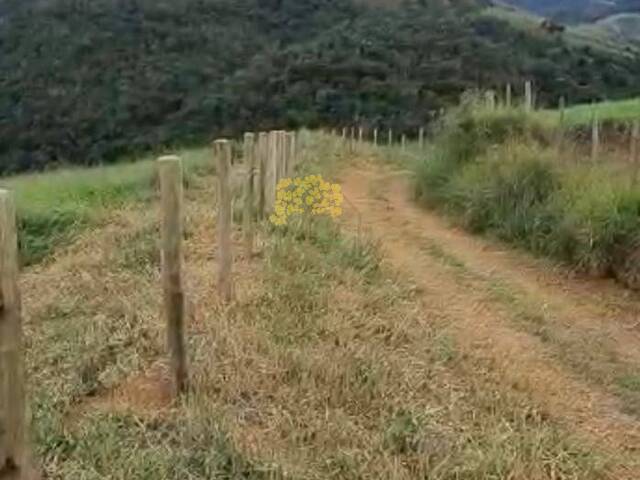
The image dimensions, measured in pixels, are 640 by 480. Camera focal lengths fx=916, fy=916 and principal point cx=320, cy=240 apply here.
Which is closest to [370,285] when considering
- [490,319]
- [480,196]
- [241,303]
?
[490,319]

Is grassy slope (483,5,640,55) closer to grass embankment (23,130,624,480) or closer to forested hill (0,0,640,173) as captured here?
forested hill (0,0,640,173)

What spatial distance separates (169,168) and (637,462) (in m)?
2.58

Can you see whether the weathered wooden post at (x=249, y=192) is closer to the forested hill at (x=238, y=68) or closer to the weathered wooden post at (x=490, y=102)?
the weathered wooden post at (x=490, y=102)

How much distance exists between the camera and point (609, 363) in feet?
19.7

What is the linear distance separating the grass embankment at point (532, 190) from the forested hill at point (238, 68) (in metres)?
17.8

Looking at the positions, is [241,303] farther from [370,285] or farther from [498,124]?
[498,124]

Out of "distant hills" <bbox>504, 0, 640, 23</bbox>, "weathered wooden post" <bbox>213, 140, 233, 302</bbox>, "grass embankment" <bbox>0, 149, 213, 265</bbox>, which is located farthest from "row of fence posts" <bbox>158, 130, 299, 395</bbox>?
"distant hills" <bbox>504, 0, 640, 23</bbox>

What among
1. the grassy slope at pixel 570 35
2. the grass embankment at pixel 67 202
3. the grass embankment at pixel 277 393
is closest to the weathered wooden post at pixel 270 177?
the grass embankment at pixel 277 393

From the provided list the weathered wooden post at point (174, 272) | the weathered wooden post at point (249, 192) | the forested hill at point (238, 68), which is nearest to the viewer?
the weathered wooden post at point (174, 272)

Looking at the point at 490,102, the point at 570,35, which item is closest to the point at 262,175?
the point at 490,102

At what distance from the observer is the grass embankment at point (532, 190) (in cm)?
823

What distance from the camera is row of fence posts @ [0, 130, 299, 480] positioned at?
2.57 metres

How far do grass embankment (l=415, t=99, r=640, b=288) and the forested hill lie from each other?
1785 cm

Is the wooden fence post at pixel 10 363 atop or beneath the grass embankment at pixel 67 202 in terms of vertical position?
atop
